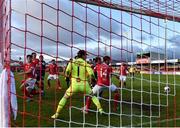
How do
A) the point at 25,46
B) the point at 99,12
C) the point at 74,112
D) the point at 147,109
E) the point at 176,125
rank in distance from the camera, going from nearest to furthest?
the point at 25,46 < the point at 99,12 < the point at 176,125 < the point at 74,112 < the point at 147,109

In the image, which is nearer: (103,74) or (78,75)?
(78,75)

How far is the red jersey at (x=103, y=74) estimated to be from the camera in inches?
440

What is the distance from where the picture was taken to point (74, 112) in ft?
36.7

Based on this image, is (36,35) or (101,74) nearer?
(36,35)

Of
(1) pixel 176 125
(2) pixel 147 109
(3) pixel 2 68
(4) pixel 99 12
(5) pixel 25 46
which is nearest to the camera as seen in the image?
(5) pixel 25 46

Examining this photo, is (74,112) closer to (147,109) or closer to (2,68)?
(147,109)

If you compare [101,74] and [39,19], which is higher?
[39,19]

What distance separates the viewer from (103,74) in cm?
1121

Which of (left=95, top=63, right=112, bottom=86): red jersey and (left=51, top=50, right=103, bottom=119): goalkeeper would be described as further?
(left=95, top=63, right=112, bottom=86): red jersey

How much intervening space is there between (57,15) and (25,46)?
1.04 metres

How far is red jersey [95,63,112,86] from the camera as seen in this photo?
36.7ft

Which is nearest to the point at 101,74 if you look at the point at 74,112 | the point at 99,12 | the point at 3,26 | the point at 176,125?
the point at 74,112

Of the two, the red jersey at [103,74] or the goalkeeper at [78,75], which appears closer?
the goalkeeper at [78,75]

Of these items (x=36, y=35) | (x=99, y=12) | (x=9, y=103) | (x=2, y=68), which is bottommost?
(x=9, y=103)
